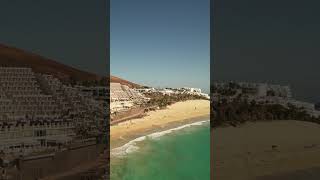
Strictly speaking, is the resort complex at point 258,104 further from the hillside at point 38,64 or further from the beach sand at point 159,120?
the hillside at point 38,64

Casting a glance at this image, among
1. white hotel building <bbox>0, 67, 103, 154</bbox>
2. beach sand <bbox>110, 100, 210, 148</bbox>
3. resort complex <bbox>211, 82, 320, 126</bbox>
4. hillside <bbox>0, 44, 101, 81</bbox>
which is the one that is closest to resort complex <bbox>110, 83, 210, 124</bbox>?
beach sand <bbox>110, 100, 210, 148</bbox>

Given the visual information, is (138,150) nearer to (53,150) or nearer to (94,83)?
(94,83)

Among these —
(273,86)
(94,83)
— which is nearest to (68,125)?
(94,83)

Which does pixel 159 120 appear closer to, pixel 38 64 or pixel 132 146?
pixel 132 146

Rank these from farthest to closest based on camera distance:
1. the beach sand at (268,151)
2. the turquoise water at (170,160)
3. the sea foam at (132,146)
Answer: the sea foam at (132,146) < the turquoise water at (170,160) < the beach sand at (268,151)

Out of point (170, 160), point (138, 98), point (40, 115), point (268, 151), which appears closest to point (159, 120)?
point (138, 98)

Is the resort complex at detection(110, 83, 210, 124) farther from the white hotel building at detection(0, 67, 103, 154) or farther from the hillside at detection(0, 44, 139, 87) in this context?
the white hotel building at detection(0, 67, 103, 154)

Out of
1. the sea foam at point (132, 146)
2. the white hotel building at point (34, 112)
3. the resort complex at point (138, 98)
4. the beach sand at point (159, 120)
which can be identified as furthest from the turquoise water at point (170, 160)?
the white hotel building at point (34, 112)
